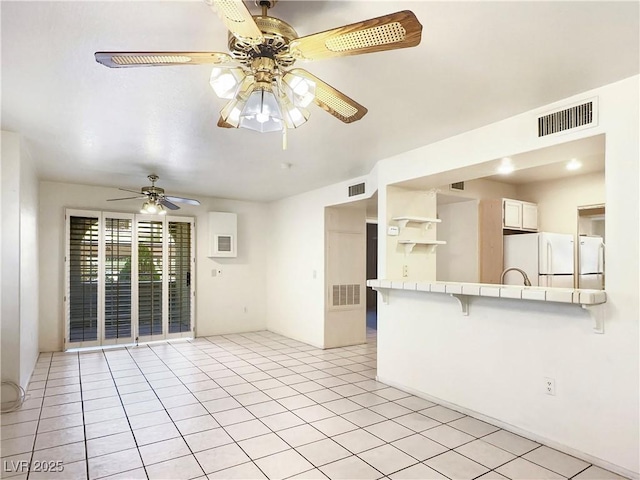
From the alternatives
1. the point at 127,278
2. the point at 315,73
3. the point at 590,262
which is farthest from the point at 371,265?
the point at 315,73

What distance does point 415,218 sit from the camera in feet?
13.6

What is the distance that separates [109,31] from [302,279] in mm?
4945

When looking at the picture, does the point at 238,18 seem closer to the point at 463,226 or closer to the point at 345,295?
the point at 463,226

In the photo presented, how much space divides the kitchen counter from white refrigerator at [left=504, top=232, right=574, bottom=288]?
156 cm

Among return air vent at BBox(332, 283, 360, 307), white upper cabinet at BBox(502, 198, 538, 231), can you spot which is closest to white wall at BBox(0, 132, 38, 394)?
return air vent at BBox(332, 283, 360, 307)

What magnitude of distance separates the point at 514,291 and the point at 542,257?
198 centimetres

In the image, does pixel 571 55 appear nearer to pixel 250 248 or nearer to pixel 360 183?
pixel 360 183

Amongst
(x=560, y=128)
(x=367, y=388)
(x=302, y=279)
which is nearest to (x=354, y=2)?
(x=560, y=128)

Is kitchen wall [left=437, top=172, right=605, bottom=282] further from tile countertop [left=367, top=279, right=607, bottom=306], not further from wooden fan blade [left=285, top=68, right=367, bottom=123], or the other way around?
wooden fan blade [left=285, top=68, right=367, bottom=123]

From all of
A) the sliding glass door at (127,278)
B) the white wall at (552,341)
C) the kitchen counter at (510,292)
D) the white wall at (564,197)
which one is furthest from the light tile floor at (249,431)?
the white wall at (564,197)

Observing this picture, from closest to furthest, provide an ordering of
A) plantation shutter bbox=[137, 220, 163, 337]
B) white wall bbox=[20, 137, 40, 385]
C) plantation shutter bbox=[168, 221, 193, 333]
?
white wall bbox=[20, 137, 40, 385], plantation shutter bbox=[137, 220, 163, 337], plantation shutter bbox=[168, 221, 193, 333]

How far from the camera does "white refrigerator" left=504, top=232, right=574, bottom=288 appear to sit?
4512 millimetres

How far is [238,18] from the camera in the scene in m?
1.30

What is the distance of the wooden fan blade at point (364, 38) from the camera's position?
4.22ft
